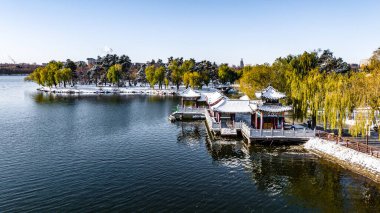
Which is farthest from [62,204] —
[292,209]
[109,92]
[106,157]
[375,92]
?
[109,92]

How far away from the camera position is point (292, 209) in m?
21.9

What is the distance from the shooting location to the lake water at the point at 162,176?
73.7 ft

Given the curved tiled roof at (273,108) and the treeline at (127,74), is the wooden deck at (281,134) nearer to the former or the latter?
the curved tiled roof at (273,108)

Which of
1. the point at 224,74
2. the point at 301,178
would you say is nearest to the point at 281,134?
the point at 301,178

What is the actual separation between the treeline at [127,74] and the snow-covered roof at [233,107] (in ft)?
237

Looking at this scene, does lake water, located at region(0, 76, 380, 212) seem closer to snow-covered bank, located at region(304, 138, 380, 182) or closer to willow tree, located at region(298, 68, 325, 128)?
snow-covered bank, located at region(304, 138, 380, 182)

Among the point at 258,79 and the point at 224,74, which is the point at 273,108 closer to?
the point at 258,79

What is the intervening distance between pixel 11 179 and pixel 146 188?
12543 mm

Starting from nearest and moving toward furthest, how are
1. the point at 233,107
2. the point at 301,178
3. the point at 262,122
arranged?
the point at 301,178, the point at 262,122, the point at 233,107

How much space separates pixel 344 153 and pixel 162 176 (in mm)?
20080

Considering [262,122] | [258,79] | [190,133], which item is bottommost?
[190,133]

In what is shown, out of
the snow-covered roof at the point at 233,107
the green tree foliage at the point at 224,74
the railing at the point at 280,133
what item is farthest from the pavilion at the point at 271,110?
the green tree foliage at the point at 224,74

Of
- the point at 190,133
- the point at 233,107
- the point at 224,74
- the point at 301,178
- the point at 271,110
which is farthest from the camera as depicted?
the point at 224,74

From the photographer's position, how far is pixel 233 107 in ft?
150
